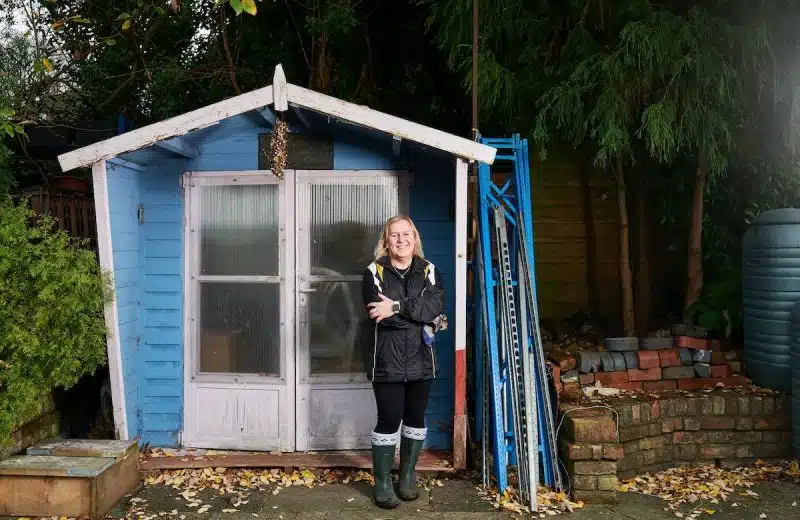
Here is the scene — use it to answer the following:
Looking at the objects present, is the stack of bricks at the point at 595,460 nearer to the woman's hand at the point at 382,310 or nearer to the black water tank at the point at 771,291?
the woman's hand at the point at 382,310

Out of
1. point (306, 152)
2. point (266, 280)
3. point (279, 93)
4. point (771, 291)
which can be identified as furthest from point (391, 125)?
point (771, 291)

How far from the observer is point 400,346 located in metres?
3.91

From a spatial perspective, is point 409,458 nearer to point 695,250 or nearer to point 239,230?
point 239,230

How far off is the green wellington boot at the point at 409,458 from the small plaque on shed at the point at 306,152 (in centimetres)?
211

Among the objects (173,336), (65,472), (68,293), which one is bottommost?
(65,472)

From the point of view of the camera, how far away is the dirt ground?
3875 millimetres

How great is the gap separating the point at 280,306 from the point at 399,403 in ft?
4.53

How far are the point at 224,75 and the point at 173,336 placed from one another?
12.5ft

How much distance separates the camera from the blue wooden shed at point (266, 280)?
15.6 feet

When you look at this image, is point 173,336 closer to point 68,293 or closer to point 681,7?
point 68,293

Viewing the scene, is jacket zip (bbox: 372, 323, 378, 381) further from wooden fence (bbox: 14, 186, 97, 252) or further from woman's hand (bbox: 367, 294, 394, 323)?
wooden fence (bbox: 14, 186, 97, 252)

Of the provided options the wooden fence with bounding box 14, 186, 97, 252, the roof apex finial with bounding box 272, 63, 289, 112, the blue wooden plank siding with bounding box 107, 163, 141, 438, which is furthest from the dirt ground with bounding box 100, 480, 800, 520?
the roof apex finial with bounding box 272, 63, 289, 112

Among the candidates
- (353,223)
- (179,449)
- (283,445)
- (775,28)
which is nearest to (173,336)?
(179,449)

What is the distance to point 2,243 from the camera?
3855 mm
